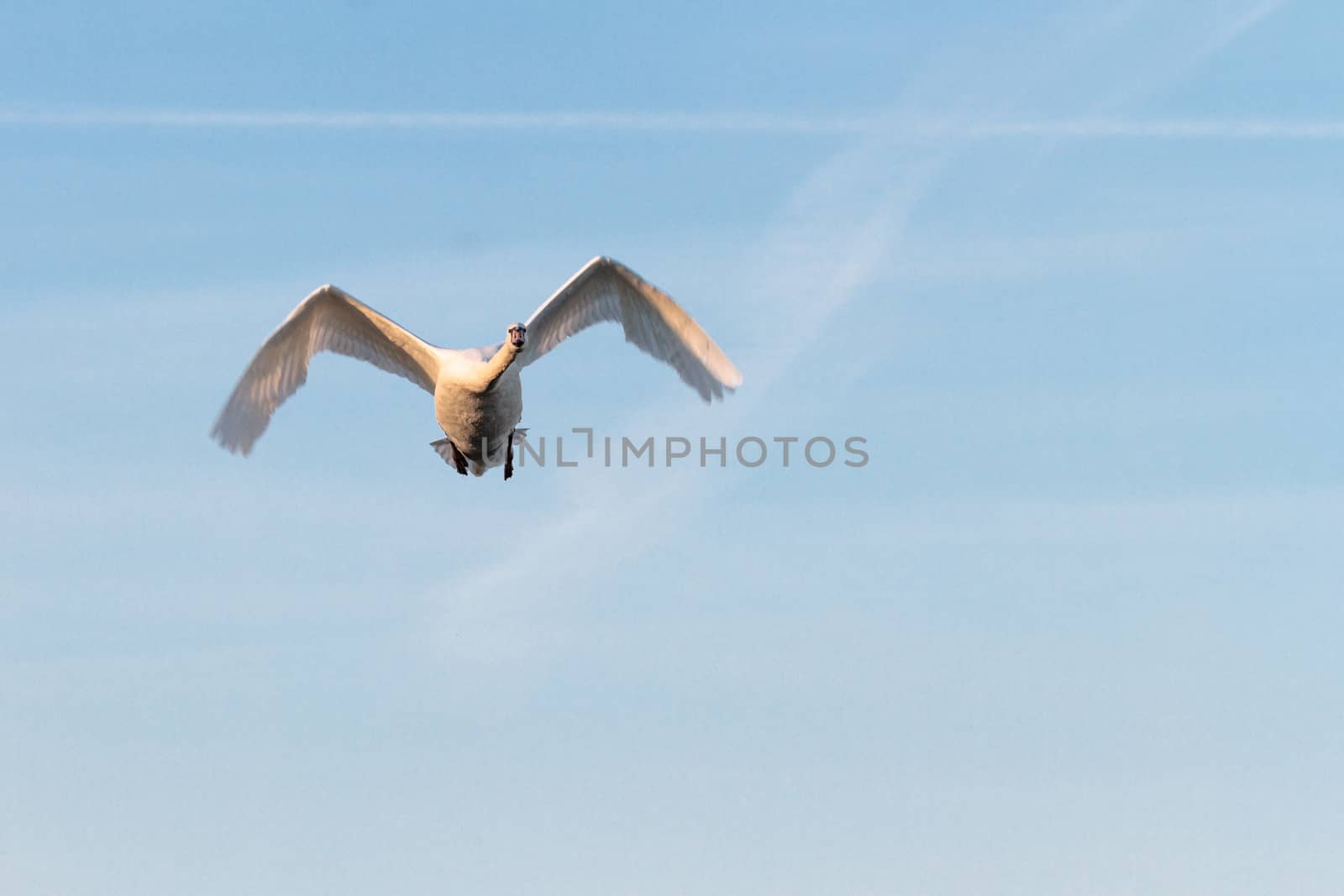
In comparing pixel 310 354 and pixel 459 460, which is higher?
pixel 310 354

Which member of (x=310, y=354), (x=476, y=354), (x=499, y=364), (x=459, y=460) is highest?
(x=310, y=354)

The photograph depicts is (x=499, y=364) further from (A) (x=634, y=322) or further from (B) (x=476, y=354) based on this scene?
(A) (x=634, y=322)

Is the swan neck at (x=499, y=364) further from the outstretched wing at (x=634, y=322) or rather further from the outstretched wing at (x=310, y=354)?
the outstretched wing at (x=310, y=354)

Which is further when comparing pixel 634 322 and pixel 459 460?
pixel 459 460

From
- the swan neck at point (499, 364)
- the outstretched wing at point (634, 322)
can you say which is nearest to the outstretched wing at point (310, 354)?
the swan neck at point (499, 364)

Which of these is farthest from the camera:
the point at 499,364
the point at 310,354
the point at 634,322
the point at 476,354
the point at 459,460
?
the point at 459,460

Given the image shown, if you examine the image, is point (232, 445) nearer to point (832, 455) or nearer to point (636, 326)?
point (636, 326)

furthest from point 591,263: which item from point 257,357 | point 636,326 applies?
point 257,357

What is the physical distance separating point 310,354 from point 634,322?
557 cm

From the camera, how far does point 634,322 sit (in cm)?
2636

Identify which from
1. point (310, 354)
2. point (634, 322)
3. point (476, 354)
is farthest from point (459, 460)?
point (634, 322)

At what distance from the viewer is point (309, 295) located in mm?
26422

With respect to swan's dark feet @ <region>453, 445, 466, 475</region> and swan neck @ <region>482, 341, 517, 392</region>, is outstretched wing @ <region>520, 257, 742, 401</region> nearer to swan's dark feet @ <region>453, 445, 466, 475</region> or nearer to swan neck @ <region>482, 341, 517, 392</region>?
swan neck @ <region>482, 341, 517, 392</region>

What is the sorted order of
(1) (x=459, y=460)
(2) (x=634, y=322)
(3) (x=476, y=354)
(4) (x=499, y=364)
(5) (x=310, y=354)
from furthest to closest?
1. (1) (x=459, y=460)
2. (5) (x=310, y=354)
3. (2) (x=634, y=322)
4. (3) (x=476, y=354)
5. (4) (x=499, y=364)
